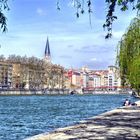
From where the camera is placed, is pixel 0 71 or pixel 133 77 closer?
pixel 133 77

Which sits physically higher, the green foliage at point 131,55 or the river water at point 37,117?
the green foliage at point 131,55

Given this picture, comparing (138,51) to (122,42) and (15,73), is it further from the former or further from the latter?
(15,73)

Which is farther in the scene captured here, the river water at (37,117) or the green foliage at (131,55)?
the green foliage at (131,55)

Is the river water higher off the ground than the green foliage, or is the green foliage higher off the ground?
the green foliage

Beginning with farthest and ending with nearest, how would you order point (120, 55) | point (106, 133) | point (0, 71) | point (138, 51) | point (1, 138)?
point (0, 71)
point (120, 55)
point (138, 51)
point (1, 138)
point (106, 133)

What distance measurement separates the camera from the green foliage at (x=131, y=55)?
3775cm

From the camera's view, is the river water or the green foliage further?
the green foliage

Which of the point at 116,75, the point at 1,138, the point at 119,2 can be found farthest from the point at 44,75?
the point at 119,2

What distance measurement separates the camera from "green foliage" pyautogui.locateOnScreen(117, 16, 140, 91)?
124 ft

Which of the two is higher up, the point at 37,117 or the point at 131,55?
the point at 131,55

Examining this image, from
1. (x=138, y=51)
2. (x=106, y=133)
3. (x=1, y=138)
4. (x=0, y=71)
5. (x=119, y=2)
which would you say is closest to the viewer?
(x=119, y=2)

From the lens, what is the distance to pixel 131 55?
39875mm

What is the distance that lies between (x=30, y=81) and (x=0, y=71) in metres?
15.5

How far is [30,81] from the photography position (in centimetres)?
19512
